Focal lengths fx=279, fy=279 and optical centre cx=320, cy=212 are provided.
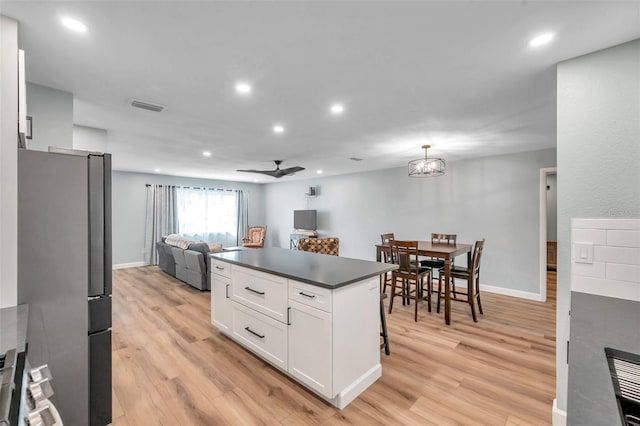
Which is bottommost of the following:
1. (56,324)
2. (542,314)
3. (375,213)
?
(542,314)

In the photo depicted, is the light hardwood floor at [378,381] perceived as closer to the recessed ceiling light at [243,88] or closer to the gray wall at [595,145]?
the gray wall at [595,145]

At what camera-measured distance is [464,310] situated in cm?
397

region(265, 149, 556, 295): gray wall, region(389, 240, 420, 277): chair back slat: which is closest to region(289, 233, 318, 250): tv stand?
region(265, 149, 556, 295): gray wall

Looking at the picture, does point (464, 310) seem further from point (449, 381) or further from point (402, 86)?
point (402, 86)

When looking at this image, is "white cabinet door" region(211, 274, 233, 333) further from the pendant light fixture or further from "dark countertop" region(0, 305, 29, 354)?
the pendant light fixture

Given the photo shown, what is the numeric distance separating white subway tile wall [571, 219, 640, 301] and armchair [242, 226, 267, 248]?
24.0 feet

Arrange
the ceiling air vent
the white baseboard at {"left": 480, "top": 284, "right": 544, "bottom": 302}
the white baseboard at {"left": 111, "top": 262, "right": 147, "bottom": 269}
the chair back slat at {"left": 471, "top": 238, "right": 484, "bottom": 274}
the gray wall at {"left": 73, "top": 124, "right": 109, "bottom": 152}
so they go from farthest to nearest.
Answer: the white baseboard at {"left": 111, "top": 262, "right": 147, "bottom": 269}, the white baseboard at {"left": 480, "top": 284, "right": 544, "bottom": 302}, the chair back slat at {"left": 471, "top": 238, "right": 484, "bottom": 274}, the gray wall at {"left": 73, "top": 124, "right": 109, "bottom": 152}, the ceiling air vent

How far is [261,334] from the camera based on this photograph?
2.48 metres

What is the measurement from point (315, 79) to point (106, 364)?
2.39 m

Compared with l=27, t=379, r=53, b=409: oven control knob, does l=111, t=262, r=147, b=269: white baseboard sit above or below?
below

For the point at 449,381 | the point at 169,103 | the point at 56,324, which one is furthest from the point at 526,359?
the point at 169,103

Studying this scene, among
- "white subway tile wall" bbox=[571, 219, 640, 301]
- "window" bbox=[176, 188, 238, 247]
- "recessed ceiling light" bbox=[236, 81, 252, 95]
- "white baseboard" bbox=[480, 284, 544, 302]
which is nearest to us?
"white subway tile wall" bbox=[571, 219, 640, 301]

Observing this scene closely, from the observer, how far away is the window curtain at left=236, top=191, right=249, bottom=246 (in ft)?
29.5

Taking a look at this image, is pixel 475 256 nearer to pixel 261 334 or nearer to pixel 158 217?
pixel 261 334
